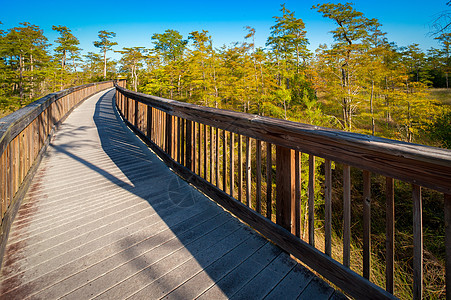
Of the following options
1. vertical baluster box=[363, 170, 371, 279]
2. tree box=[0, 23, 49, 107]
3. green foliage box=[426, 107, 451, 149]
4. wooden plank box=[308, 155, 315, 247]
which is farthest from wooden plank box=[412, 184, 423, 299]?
tree box=[0, 23, 49, 107]

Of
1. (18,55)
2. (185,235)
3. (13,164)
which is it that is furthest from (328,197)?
(18,55)

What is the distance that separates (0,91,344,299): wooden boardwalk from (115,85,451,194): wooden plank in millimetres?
950

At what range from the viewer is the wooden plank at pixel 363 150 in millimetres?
1090

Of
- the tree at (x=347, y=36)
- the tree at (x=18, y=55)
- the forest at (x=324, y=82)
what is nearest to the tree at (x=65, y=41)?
the forest at (x=324, y=82)

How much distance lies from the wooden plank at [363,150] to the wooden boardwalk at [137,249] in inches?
37.4

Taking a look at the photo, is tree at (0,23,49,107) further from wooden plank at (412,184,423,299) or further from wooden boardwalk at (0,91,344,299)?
wooden plank at (412,184,423,299)

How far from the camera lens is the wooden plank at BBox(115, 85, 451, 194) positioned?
3.58 ft

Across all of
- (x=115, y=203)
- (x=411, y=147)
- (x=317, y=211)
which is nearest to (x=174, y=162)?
(x=115, y=203)

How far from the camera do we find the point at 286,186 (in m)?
1.94

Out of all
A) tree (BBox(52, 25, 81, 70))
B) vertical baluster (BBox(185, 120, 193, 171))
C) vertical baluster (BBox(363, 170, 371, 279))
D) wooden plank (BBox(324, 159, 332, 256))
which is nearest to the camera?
vertical baluster (BBox(363, 170, 371, 279))

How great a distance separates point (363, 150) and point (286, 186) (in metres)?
0.71

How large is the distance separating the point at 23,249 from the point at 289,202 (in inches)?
93.1

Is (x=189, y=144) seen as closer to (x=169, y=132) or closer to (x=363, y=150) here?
(x=169, y=132)

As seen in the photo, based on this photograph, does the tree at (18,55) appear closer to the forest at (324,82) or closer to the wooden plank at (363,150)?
the forest at (324,82)
